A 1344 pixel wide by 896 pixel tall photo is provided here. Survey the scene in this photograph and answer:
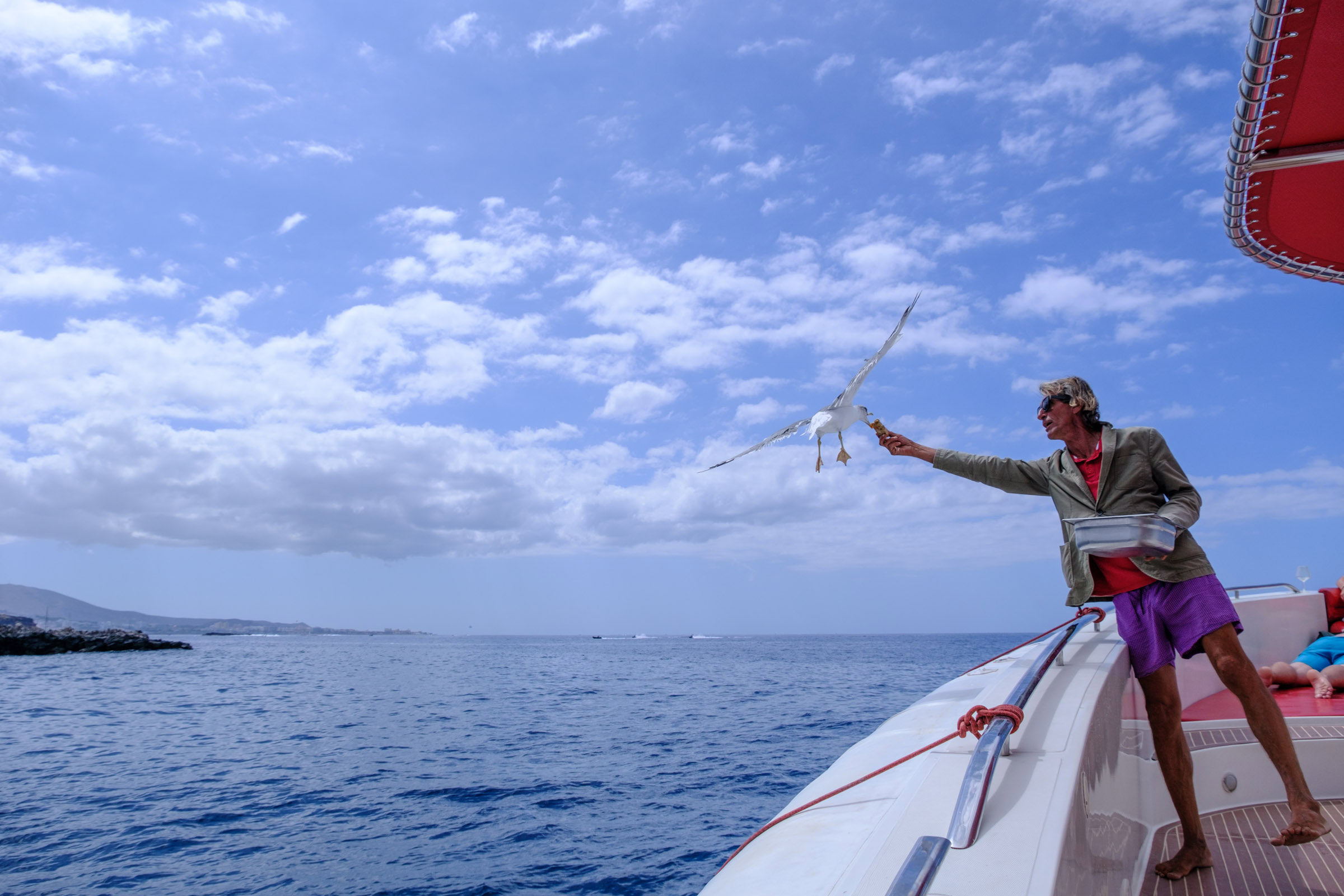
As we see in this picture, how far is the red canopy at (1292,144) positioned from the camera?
2072mm

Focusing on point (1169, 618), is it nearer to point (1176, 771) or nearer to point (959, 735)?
point (1176, 771)

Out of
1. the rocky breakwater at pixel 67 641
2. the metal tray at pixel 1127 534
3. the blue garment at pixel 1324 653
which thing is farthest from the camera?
the rocky breakwater at pixel 67 641

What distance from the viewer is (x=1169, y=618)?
231 cm

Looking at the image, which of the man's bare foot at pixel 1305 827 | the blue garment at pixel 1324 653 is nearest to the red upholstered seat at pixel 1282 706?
the blue garment at pixel 1324 653

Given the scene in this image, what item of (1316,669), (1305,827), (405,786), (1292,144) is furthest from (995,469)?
(405,786)

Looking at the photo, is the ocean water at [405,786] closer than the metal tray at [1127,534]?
No

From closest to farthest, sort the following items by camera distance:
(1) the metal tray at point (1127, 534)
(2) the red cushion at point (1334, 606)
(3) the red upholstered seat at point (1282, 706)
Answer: (1) the metal tray at point (1127, 534) → (3) the red upholstered seat at point (1282, 706) → (2) the red cushion at point (1334, 606)

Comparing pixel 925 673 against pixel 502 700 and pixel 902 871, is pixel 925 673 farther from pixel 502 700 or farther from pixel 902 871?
pixel 902 871

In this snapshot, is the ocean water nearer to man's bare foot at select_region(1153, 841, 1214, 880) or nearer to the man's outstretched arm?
man's bare foot at select_region(1153, 841, 1214, 880)

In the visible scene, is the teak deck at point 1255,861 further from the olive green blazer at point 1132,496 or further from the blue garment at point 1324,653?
the blue garment at point 1324,653

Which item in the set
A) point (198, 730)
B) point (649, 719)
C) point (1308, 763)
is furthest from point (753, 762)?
point (198, 730)

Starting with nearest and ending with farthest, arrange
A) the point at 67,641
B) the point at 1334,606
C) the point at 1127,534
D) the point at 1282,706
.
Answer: the point at 1127,534 → the point at 1282,706 → the point at 1334,606 → the point at 67,641

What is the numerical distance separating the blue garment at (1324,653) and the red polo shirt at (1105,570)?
3349mm

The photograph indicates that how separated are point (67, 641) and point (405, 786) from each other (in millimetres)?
71919
